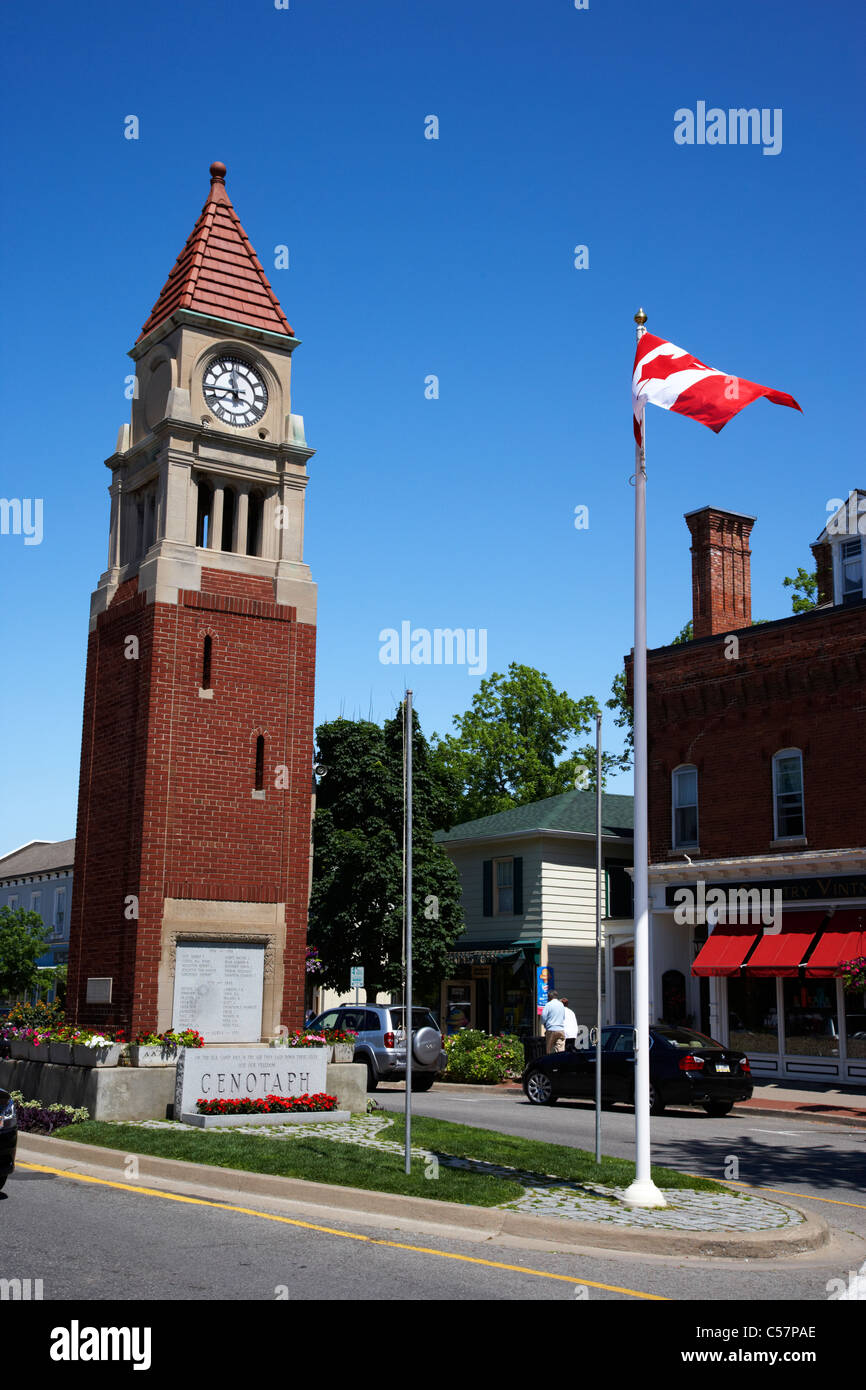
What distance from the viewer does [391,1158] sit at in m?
13.3

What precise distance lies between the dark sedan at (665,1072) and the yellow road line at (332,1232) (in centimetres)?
1036

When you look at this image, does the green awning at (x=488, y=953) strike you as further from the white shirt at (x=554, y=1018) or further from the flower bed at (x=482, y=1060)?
the white shirt at (x=554, y=1018)

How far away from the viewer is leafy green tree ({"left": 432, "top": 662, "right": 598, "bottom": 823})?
5972 cm

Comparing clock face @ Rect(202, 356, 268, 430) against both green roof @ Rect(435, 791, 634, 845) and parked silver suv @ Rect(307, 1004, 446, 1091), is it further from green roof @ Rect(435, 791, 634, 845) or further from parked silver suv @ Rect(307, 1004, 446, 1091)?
green roof @ Rect(435, 791, 634, 845)

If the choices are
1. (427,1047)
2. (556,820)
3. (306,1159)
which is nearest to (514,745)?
(556,820)

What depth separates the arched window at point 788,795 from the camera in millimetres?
29969

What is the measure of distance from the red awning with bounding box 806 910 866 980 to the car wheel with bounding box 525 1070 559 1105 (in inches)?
275

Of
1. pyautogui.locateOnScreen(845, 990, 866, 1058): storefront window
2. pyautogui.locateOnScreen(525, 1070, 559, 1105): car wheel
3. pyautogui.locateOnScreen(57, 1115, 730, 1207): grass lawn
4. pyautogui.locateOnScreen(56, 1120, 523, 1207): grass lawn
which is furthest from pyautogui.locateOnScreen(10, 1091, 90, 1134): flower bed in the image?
pyautogui.locateOnScreen(845, 990, 866, 1058): storefront window

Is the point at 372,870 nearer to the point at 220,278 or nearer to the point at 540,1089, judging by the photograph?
the point at 540,1089

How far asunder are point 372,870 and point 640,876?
27.2 metres

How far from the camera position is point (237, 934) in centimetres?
1927

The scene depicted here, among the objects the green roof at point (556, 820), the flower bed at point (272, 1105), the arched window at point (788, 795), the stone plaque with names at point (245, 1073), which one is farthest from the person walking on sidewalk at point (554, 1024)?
the green roof at point (556, 820)
